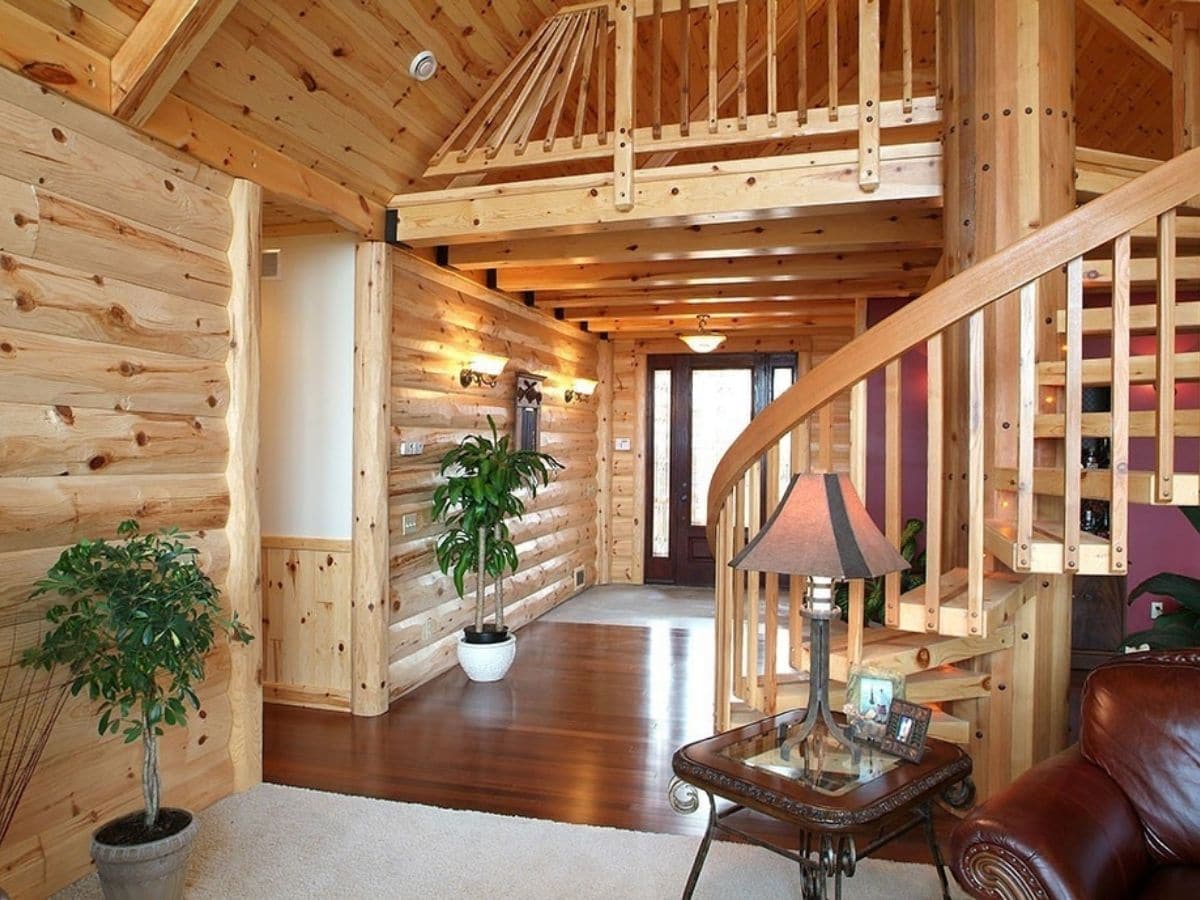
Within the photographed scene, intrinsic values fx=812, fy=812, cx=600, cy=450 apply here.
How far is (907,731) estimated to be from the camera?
220 cm

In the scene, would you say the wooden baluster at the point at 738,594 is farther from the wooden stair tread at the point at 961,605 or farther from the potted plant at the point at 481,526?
the potted plant at the point at 481,526

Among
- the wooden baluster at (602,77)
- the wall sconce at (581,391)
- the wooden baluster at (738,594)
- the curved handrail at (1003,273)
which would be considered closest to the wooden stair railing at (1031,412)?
the curved handrail at (1003,273)

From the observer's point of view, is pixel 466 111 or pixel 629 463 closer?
pixel 466 111

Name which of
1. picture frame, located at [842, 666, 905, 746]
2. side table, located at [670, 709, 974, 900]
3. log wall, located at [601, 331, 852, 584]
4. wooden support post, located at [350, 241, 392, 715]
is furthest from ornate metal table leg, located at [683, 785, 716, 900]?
log wall, located at [601, 331, 852, 584]

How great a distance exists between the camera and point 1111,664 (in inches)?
81.7

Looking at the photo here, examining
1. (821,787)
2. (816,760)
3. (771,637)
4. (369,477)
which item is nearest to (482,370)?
(369,477)

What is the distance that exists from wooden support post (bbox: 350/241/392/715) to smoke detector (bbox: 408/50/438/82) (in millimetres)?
872

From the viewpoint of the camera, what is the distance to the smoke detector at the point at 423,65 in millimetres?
3635

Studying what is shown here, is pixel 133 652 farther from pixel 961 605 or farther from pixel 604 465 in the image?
pixel 604 465

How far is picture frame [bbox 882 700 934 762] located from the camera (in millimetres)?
2170

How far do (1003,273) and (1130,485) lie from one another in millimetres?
720

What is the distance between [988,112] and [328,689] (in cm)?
402

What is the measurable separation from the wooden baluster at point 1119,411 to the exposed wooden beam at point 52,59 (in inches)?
122

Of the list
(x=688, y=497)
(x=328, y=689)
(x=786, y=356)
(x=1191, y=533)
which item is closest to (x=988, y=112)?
(x=1191, y=533)
